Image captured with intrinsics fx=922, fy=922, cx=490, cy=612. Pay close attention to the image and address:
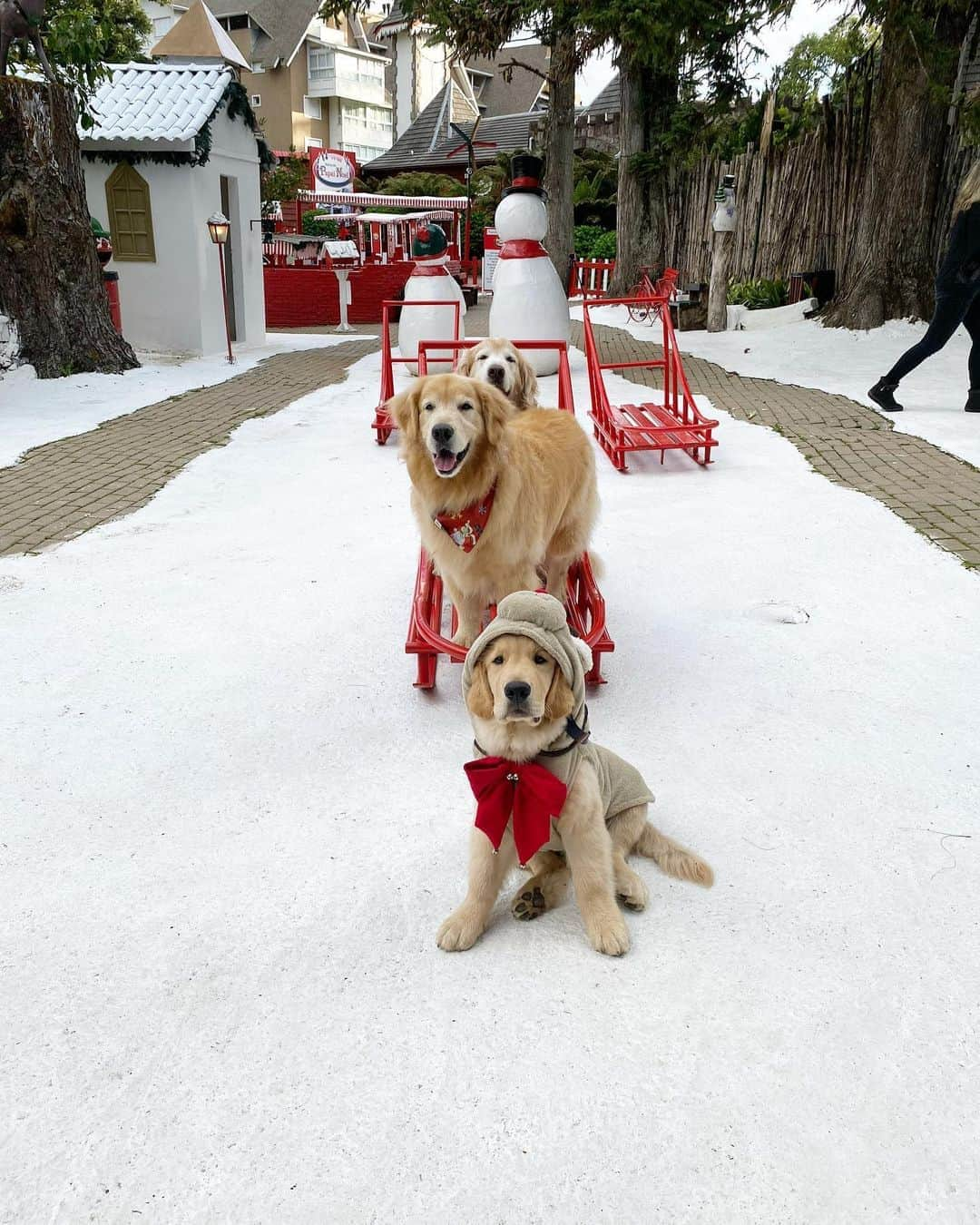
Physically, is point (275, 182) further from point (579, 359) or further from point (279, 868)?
point (279, 868)

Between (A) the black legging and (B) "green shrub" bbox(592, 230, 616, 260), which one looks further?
(B) "green shrub" bbox(592, 230, 616, 260)

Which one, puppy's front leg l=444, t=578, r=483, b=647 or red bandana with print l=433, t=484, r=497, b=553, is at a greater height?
red bandana with print l=433, t=484, r=497, b=553

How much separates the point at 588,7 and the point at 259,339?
7001mm

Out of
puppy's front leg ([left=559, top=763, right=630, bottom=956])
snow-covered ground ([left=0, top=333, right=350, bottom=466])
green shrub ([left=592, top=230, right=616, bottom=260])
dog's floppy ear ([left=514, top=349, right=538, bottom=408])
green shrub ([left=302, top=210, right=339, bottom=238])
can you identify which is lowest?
puppy's front leg ([left=559, top=763, right=630, bottom=956])

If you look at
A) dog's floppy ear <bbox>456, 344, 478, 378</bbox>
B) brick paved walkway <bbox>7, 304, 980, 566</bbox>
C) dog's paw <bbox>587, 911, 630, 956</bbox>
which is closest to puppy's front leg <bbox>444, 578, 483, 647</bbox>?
dog's paw <bbox>587, 911, 630, 956</bbox>

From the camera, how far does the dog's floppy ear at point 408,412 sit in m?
3.33

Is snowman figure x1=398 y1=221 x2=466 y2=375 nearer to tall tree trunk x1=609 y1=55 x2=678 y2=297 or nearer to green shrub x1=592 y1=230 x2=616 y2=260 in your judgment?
tall tree trunk x1=609 y1=55 x2=678 y2=297

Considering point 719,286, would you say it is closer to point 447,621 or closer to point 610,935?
point 447,621

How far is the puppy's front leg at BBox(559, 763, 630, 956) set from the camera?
2.16 metres

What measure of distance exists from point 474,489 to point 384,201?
107 feet

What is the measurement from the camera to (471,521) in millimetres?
3305

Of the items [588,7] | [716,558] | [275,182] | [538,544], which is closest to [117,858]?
[538,544]

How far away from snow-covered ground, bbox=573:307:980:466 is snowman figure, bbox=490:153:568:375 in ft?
8.26

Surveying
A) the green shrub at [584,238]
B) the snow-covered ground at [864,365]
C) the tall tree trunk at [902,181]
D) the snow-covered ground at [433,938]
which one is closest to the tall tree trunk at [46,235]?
the snow-covered ground at [433,938]
